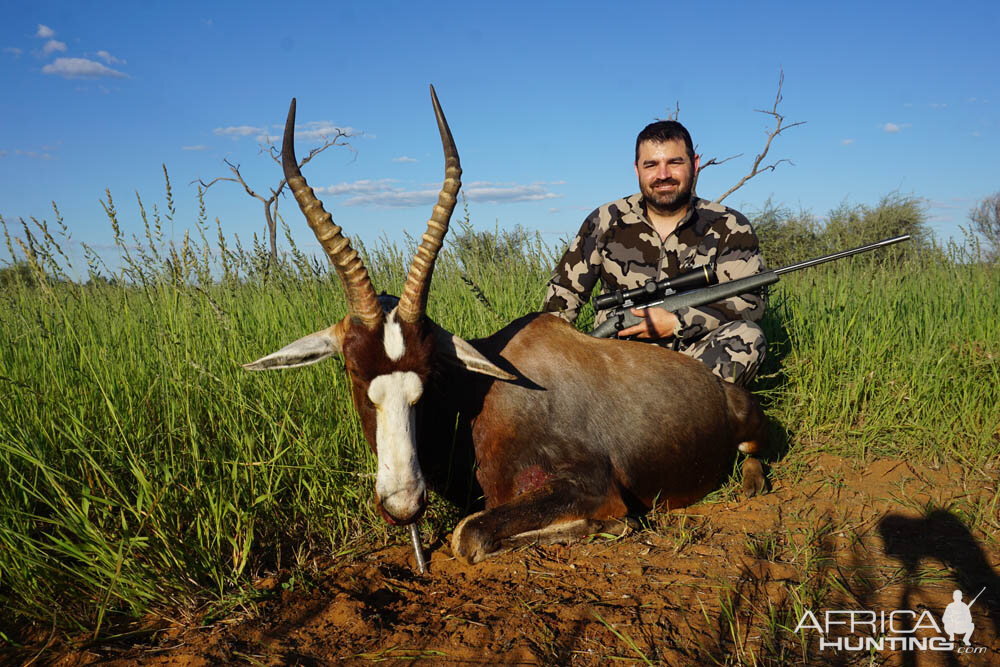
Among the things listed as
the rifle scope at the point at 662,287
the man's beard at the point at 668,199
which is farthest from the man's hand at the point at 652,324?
the man's beard at the point at 668,199

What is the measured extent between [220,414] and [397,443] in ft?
3.50

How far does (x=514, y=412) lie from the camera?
3.25m

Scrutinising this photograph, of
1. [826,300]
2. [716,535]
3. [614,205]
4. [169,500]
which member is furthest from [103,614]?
[826,300]

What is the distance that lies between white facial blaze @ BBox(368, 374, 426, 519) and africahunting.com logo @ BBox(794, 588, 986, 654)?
1470 millimetres

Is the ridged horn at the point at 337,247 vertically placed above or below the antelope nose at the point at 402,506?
above

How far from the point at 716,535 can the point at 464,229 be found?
12.3ft

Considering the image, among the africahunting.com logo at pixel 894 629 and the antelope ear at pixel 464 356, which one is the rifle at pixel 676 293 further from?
the africahunting.com logo at pixel 894 629

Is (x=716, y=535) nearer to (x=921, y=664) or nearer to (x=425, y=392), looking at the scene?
(x=921, y=664)

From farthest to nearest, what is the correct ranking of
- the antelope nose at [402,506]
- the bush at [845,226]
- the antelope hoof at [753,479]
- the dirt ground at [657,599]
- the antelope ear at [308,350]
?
the bush at [845,226] < the antelope hoof at [753,479] < the antelope ear at [308,350] < the antelope nose at [402,506] < the dirt ground at [657,599]

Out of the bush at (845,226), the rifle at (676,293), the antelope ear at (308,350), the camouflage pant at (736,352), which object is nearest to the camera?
the antelope ear at (308,350)

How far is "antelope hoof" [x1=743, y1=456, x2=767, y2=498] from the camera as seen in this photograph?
3898 mm

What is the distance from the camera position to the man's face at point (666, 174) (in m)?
4.67

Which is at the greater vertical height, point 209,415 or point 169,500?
point 209,415

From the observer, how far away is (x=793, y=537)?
3260mm
